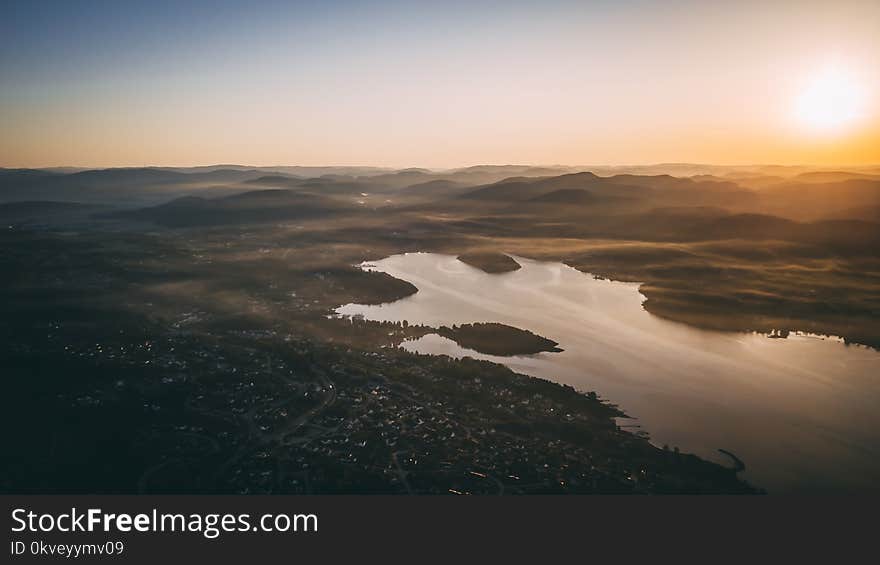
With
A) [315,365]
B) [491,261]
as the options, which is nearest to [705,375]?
[315,365]

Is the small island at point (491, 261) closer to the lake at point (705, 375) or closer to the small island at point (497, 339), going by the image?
the lake at point (705, 375)

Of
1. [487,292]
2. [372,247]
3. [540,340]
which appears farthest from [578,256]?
[540,340]

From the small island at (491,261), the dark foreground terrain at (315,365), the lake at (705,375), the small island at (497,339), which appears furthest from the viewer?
the small island at (491,261)

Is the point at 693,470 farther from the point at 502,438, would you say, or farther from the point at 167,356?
the point at 167,356

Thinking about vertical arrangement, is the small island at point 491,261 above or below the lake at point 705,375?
above

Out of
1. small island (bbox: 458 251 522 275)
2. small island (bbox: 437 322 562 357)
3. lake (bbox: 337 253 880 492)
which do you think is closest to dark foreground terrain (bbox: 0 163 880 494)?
small island (bbox: 458 251 522 275)

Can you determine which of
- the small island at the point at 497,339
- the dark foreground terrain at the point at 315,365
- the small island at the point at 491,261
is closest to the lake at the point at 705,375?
the small island at the point at 497,339

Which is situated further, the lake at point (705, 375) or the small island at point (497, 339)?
the small island at point (497, 339)
